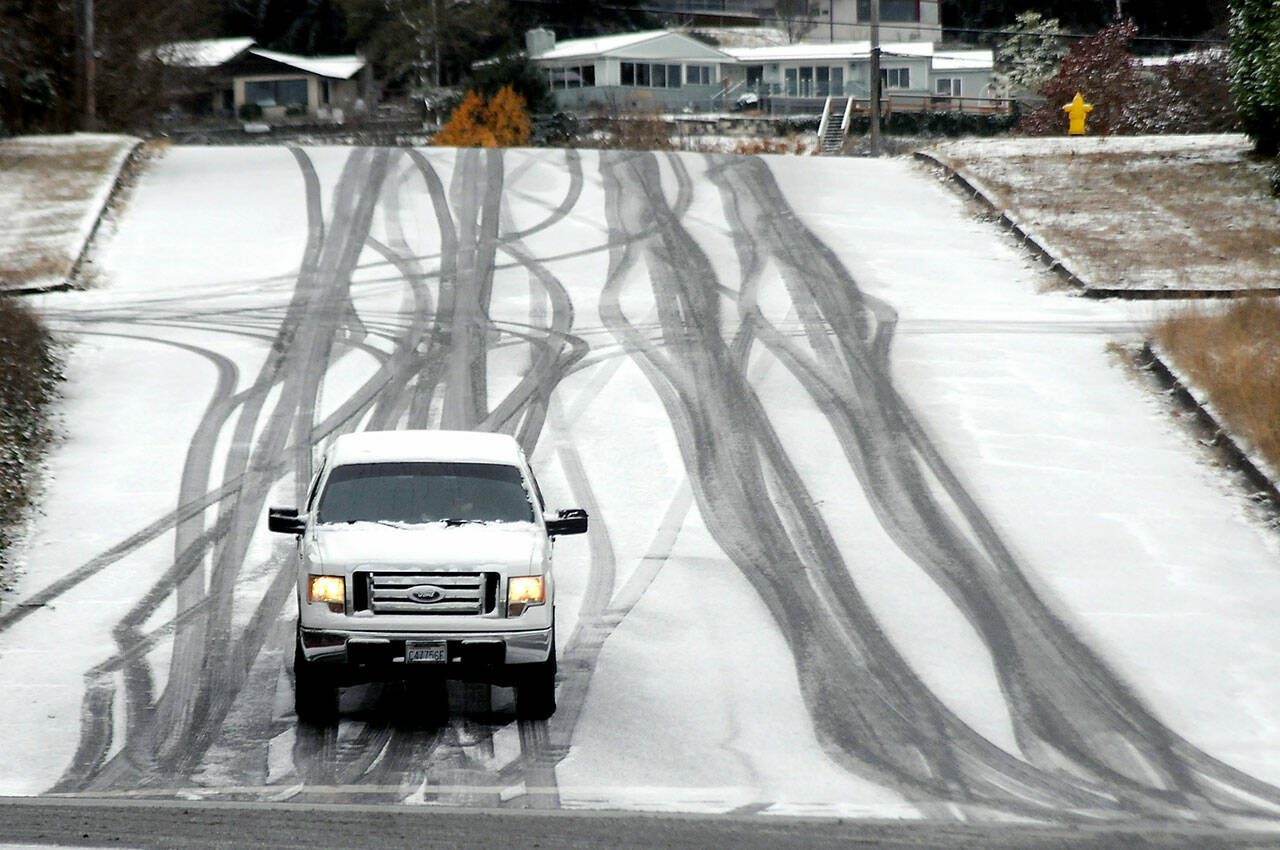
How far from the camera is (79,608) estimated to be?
45.8 feet

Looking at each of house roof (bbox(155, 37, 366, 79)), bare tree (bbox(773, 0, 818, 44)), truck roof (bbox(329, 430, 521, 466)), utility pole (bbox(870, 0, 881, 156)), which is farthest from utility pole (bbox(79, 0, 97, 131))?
bare tree (bbox(773, 0, 818, 44))

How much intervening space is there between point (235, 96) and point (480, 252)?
64734mm

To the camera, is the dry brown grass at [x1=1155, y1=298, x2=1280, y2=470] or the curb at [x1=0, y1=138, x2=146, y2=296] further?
the curb at [x1=0, y1=138, x2=146, y2=296]

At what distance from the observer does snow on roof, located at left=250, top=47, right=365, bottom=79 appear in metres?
85.6

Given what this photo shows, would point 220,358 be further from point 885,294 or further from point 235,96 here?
point 235,96

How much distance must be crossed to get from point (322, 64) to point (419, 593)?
81.9 meters

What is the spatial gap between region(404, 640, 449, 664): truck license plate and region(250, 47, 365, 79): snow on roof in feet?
260

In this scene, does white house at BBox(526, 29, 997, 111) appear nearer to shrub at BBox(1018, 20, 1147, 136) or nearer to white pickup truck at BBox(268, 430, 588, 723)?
shrub at BBox(1018, 20, 1147, 136)

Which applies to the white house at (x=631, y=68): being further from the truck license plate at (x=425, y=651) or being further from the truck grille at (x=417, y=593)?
the truck license plate at (x=425, y=651)

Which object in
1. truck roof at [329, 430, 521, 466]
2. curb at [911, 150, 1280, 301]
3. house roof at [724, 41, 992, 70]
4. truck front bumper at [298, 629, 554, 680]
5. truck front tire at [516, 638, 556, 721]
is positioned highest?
house roof at [724, 41, 992, 70]

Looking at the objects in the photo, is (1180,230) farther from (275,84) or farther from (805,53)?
(275,84)

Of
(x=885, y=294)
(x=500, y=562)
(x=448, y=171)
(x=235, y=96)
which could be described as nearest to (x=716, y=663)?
(x=500, y=562)

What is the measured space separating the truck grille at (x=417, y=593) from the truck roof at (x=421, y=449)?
1347 millimetres

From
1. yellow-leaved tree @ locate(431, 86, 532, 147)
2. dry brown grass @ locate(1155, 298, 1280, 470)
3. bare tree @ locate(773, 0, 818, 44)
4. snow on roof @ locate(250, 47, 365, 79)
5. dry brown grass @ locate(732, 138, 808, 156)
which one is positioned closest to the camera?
dry brown grass @ locate(1155, 298, 1280, 470)
